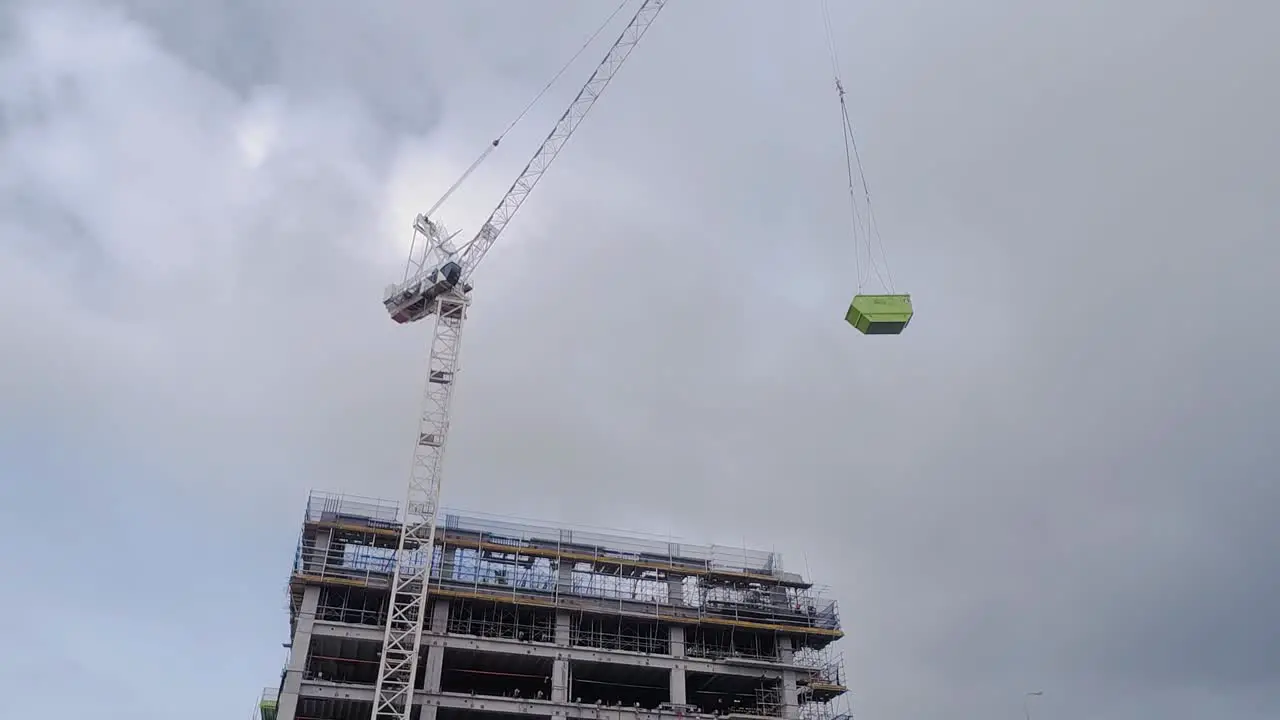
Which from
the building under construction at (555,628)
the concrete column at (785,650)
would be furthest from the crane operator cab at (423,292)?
the concrete column at (785,650)

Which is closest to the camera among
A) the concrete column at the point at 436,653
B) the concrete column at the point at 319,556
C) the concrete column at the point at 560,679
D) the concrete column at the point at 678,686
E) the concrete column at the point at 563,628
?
the concrete column at the point at 436,653

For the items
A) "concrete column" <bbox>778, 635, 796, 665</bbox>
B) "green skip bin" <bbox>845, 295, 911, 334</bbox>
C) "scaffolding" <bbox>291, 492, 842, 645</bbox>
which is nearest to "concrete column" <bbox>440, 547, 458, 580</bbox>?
"scaffolding" <bbox>291, 492, 842, 645</bbox>

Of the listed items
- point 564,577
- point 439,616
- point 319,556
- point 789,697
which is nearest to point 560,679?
point 564,577

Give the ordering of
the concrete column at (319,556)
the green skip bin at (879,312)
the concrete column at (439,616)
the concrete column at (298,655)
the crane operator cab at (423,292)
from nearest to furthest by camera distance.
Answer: the green skip bin at (879,312) < the concrete column at (298,655) < the concrete column at (319,556) < the concrete column at (439,616) < the crane operator cab at (423,292)

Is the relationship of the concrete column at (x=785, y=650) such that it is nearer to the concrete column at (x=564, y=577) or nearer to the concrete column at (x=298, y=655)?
the concrete column at (x=564, y=577)

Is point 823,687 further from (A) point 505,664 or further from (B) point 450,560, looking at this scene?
(B) point 450,560

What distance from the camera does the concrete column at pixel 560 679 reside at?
68.6 m

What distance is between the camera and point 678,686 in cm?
7162

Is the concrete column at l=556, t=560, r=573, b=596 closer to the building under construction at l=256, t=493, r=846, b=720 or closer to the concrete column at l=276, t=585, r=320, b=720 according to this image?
the building under construction at l=256, t=493, r=846, b=720

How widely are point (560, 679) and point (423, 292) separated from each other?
30060mm

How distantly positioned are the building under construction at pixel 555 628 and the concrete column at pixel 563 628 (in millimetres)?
82

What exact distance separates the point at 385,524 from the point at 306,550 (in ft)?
18.1

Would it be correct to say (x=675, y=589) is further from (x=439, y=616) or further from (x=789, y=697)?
(x=439, y=616)

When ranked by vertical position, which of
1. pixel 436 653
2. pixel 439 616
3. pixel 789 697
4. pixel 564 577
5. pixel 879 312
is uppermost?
pixel 879 312
